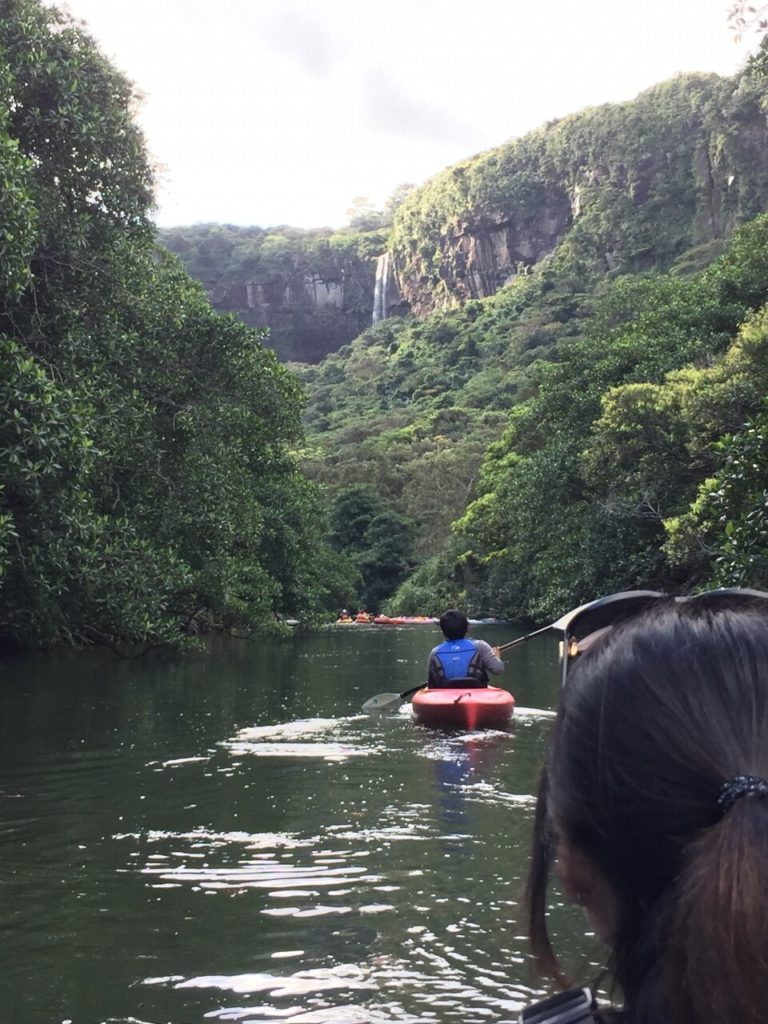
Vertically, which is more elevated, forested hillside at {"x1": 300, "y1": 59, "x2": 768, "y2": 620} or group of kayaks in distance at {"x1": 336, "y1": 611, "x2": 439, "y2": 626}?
forested hillside at {"x1": 300, "y1": 59, "x2": 768, "y2": 620}

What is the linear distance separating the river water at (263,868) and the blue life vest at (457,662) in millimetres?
602

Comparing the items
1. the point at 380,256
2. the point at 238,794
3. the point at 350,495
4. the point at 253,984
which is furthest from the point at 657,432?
the point at 380,256

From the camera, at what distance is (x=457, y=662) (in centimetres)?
1097

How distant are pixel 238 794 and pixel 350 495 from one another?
45418 mm

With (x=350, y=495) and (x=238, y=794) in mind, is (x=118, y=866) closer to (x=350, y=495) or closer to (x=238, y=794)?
(x=238, y=794)

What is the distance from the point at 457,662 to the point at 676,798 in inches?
394

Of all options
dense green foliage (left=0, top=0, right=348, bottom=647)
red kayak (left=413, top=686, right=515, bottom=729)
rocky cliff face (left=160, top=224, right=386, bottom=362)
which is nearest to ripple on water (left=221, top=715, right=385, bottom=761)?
red kayak (left=413, top=686, right=515, bottom=729)

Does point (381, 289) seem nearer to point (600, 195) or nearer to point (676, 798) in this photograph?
point (600, 195)

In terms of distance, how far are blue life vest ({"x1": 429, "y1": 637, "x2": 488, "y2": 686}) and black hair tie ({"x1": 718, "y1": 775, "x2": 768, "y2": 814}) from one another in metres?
10.00

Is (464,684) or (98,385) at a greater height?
(98,385)

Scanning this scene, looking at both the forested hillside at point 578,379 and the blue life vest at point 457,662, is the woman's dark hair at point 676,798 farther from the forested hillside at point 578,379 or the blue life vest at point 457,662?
the blue life vest at point 457,662

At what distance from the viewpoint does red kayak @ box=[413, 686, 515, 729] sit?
10242 mm

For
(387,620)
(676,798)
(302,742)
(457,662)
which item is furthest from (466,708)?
(387,620)

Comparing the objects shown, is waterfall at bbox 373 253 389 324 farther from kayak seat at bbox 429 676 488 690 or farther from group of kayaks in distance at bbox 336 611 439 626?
kayak seat at bbox 429 676 488 690
